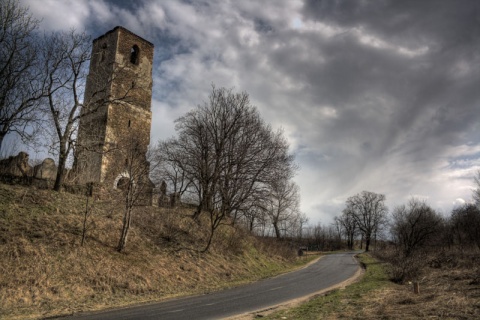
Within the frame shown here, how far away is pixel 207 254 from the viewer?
22969 millimetres

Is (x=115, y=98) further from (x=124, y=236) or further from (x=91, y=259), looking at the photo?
(x=91, y=259)

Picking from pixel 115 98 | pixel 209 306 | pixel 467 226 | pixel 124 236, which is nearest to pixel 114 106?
pixel 115 98

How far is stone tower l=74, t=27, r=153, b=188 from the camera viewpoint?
27922 millimetres

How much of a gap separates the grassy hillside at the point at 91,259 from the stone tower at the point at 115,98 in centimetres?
693

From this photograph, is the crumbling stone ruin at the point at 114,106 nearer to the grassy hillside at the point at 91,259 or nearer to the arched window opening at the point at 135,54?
the arched window opening at the point at 135,54

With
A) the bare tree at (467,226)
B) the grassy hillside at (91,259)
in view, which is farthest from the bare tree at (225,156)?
the bare tree at (467,226)

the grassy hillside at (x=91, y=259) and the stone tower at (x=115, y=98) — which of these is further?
the stone tower at (x=115, y=98)

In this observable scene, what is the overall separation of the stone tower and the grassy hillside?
693cm

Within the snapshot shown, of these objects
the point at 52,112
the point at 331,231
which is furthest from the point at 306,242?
the point at 52,112

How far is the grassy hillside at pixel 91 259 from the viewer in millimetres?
11828

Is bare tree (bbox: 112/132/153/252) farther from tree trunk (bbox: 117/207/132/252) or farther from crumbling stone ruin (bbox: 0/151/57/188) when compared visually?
crumbling stone ruin (bbox: 0/151/57/188)

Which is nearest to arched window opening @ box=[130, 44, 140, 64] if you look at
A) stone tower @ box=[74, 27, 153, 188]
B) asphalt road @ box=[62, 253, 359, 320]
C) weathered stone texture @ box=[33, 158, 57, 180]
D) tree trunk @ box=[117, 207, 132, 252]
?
stone tower @ box=[74, 27, 153, 188]

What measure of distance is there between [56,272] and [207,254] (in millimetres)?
11247

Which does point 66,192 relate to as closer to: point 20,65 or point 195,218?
point 20,65
